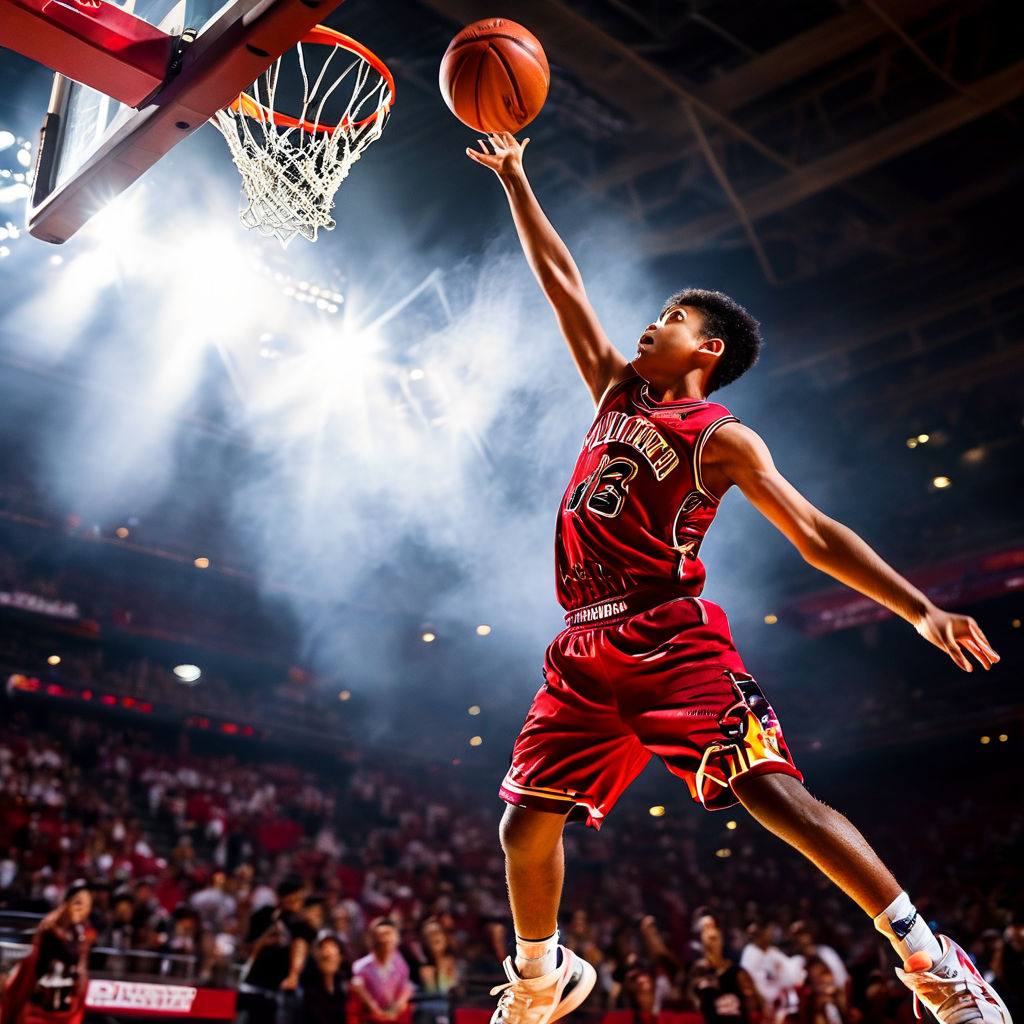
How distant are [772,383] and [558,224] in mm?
4503

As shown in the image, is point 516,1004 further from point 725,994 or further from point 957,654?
point 725,994

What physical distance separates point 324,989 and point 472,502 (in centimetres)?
830

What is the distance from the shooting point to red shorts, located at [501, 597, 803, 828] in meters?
2.34

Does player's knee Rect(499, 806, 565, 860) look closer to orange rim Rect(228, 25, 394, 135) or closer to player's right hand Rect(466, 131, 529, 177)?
player's right hand Rect(466, 131, 529, 177)

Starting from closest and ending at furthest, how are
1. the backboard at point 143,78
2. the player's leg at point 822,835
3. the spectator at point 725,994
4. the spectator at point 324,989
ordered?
the player's leg at point 822,835 → the backboard at point 143,78 → the spectator at point 324,989 → the spectator at point 725,994

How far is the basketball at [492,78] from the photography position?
3.23 metres

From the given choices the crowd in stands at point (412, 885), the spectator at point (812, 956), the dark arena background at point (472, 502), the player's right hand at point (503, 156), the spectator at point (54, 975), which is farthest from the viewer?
the dark arena background at point (472, 502)

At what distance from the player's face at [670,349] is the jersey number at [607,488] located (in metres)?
0.32

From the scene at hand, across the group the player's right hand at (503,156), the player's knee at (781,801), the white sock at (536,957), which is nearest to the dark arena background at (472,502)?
the white sock at (536,957)

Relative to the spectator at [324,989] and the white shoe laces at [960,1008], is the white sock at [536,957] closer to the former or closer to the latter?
the white shoe laces at [960,1008]

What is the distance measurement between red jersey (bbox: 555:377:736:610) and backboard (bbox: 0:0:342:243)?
1631 millimetres

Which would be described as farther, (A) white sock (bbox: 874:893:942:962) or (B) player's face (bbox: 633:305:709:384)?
(B) player's face (bbox: 633:305:709:384)

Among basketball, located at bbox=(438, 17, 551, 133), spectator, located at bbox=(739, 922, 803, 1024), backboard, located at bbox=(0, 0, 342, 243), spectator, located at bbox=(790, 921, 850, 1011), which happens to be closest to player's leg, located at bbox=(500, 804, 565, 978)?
basketball, located at bbox=(438, 17, 551, 133)

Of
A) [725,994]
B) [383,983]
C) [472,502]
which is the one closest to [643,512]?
[383,983]
